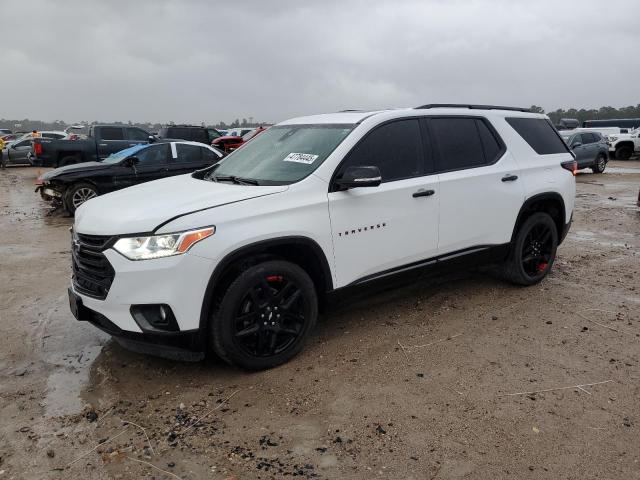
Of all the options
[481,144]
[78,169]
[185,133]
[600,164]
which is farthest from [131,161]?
[600,164]

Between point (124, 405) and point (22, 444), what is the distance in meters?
0.58

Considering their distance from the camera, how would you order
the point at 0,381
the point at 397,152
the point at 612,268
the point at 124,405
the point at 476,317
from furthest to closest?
1. the point at 612,268
2. the point at 476,317
3. the point at 397,152
4. the point at 0,381
5. the point at 124,405

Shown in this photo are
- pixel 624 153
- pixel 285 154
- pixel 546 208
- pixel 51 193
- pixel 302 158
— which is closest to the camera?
pixel 302 158

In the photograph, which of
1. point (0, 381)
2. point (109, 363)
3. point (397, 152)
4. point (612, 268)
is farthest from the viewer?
point (612, 268)

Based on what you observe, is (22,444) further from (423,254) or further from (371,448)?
(423,254)

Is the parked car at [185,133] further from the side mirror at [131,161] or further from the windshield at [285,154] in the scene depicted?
the windshield at [285,154]

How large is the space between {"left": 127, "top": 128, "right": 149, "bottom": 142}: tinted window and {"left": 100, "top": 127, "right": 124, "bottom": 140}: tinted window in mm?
273

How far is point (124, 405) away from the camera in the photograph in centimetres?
321

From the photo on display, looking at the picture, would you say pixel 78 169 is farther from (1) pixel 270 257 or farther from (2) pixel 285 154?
(1) pixel 270 257

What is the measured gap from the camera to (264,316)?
11.4 feet

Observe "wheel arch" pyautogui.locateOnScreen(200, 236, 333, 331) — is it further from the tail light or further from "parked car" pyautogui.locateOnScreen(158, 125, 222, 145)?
"parked car" pyautogui.locateOnScreen(158, 125, 222, 145)

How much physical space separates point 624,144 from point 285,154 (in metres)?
26.9

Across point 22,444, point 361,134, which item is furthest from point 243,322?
point 361,134

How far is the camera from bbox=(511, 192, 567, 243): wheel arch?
496cm
